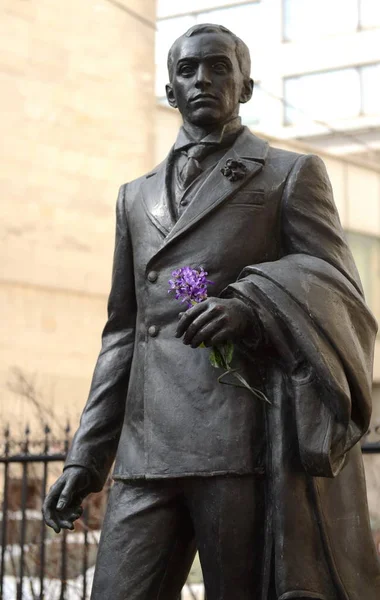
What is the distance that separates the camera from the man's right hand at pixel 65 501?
174 inches

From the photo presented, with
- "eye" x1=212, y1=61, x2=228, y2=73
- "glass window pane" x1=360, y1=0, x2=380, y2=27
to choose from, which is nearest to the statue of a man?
"eye" x1=212, y1=61, x2=228, y2=73

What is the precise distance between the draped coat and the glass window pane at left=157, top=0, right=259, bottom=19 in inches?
1201

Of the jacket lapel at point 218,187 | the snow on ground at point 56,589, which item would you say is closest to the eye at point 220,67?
the jacket lapel at point 218,187

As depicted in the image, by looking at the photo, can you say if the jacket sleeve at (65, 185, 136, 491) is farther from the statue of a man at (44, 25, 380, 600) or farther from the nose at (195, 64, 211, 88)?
the nose at (195, 64, 211, 88)

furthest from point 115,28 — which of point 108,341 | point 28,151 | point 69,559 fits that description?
point 108,341

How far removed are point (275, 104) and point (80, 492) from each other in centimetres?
3070

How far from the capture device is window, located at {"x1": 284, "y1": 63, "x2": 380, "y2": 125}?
112ft

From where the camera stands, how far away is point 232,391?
419cm

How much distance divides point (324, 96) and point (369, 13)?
10.5 feet

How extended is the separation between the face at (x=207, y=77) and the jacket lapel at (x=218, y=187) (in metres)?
0.14

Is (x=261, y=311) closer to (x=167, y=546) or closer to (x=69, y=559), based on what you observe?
(x=167, y=546)

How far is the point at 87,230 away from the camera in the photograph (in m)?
18.7

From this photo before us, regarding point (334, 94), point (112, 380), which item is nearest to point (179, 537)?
point (112, 380)

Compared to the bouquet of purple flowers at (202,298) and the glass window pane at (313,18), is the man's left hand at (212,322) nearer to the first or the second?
the bouquet of purple flowers at (202,298)
